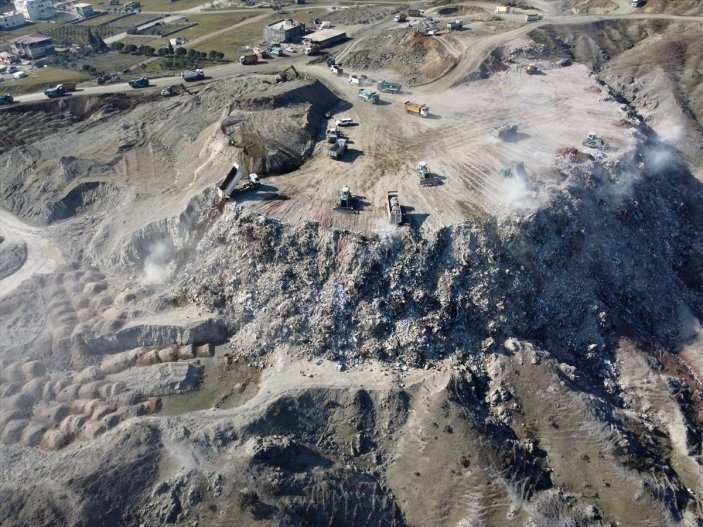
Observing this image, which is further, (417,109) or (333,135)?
(417,109)

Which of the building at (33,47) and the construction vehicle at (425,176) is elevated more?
the construction vehicle at (425,176)

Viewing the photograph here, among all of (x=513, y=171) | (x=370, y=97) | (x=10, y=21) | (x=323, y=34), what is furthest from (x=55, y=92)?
(x=513, y=171)

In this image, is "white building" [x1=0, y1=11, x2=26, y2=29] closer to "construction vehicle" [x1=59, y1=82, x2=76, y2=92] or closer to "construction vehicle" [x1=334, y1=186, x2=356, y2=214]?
"construction vehicle" [x1=59, y1=82, x2=76, y2=92]

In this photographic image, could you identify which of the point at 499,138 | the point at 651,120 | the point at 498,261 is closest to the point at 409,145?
the point at 499,138

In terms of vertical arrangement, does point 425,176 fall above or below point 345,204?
above

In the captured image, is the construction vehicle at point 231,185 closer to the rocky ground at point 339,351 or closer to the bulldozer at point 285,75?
the rocky ground at point 339,351

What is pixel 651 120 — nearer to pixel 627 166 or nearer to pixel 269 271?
pixel 627 166

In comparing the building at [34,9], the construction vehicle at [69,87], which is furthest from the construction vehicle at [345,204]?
the building at [34,9]

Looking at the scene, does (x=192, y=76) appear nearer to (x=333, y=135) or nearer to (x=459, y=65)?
(x=333, y=135)
